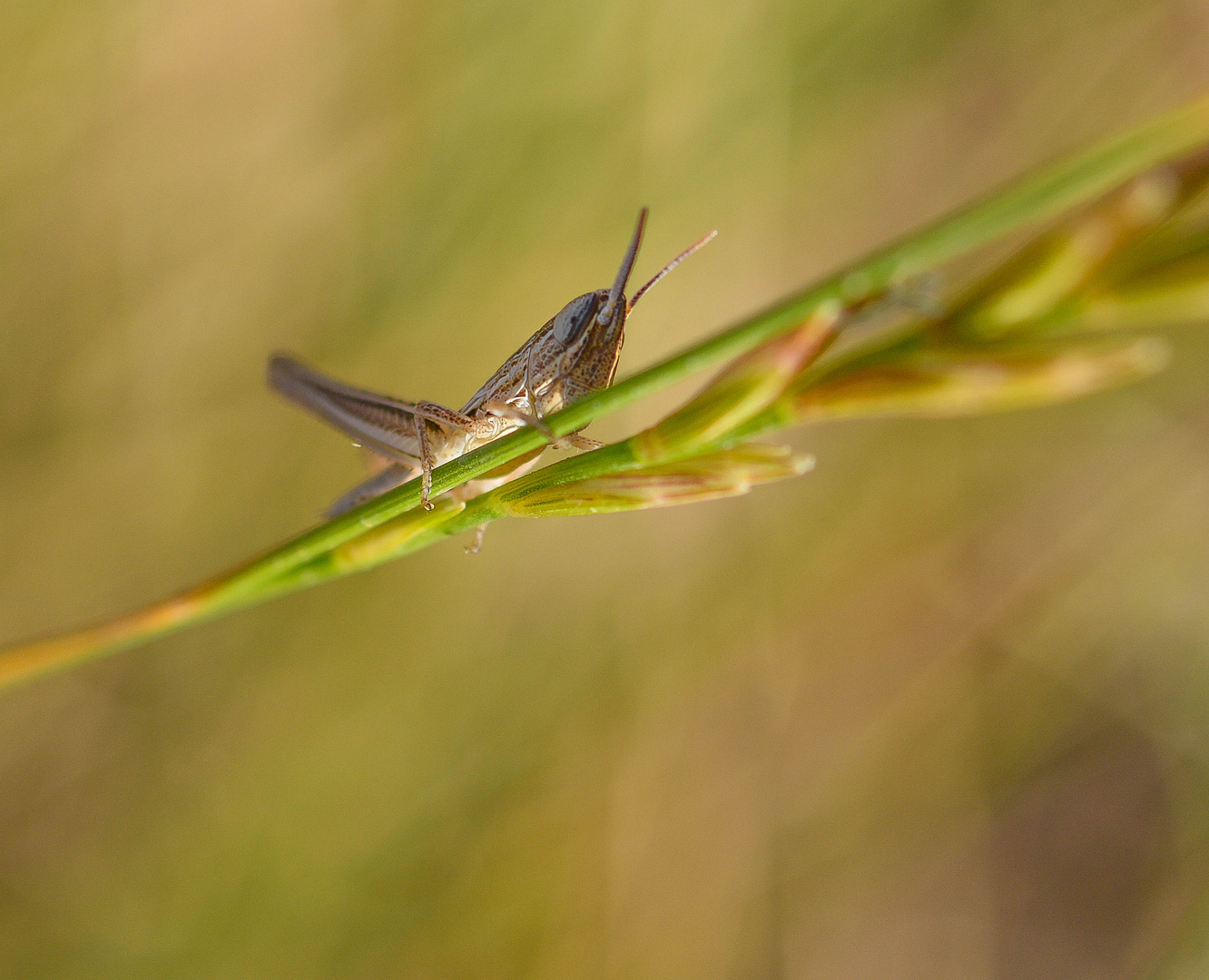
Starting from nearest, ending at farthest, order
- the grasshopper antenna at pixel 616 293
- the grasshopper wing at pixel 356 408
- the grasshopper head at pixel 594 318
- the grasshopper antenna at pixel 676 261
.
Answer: the grasshopper antenna at pixel 676 261 < the grasshopper antenna at pixel 616 293 < the grasshopper head at pixel 594 318 < the grasshopper wing at pixel 356 408

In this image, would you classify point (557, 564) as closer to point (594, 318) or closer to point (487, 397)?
point (487, 397)

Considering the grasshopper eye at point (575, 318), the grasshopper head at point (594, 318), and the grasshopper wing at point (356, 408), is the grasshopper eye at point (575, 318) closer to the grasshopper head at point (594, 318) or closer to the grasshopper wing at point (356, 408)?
the grasshopper head at point (594, 318)

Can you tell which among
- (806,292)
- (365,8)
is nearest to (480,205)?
(365,8)

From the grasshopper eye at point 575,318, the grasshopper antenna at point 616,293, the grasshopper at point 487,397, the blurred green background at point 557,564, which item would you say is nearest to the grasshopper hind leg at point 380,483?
the grasshopper at point 487,397

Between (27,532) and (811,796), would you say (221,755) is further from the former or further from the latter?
(811,796)

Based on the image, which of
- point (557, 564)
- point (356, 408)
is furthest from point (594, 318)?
point (557, 564)

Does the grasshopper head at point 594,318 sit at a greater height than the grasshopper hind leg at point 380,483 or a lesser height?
greater

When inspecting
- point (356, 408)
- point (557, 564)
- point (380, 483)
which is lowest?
point (557, 564)

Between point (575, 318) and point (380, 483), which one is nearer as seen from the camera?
point (575, 318)

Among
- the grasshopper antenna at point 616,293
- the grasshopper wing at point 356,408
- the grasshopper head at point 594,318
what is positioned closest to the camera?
the grasshopper antenna at point 616,293
